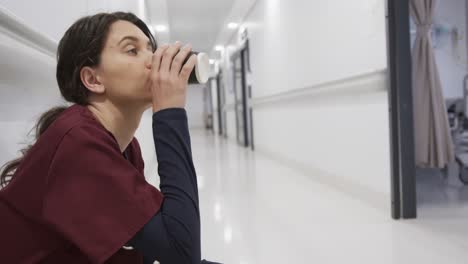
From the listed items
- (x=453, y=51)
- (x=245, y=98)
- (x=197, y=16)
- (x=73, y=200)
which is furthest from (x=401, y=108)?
(x=197, y=16)

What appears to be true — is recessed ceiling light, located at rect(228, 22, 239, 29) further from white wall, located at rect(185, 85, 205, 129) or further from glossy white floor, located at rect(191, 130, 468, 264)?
white wall, located at rect(185, 85, 205, 129)

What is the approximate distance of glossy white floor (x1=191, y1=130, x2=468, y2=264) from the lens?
5.90 feet

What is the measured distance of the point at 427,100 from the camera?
2.71 m

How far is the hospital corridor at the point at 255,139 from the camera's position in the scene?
547 millimetres

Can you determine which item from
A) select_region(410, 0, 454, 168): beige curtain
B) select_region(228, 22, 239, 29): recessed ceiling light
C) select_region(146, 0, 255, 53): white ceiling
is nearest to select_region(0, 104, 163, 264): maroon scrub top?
select_region(410, 0, 454, 168): beige curtain

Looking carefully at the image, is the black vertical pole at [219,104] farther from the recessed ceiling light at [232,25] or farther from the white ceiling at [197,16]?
the recessed ceiling light at [232,25]

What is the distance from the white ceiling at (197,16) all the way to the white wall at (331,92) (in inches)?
69.5

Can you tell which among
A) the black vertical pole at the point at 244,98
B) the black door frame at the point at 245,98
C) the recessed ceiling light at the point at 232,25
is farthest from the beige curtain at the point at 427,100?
the recessed ceiling light at the point at 232,25

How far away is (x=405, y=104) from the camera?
7.71ft

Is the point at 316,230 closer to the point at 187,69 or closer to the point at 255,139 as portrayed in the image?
the point at 187,69

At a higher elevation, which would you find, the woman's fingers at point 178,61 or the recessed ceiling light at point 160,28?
the recessed ceiling light at point 160,28

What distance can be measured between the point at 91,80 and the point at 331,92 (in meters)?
3.08

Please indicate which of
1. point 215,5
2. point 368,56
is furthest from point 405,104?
point 215,5

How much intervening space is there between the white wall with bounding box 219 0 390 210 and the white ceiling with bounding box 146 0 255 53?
5.79 ft
